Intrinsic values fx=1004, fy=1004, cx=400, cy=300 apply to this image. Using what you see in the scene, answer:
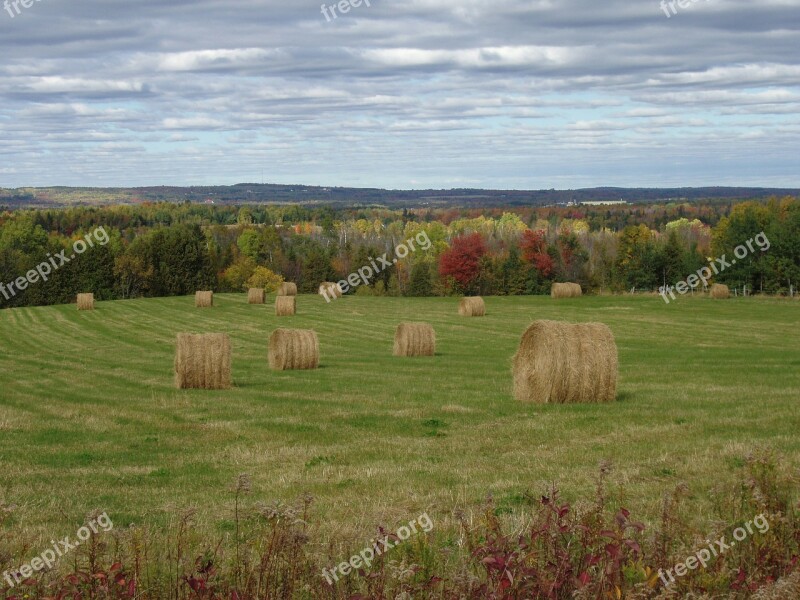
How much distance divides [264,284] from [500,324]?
62498 millimetres

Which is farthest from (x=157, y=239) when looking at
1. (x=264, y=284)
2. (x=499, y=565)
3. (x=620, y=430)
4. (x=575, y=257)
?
(x=499, y=565)

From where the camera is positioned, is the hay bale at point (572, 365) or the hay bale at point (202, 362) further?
the hay bale at point (202, 362)

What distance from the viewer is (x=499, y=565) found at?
21.7 ft

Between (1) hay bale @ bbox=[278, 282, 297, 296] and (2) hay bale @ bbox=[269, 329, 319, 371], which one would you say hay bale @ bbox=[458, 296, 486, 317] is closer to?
(1) hay bale @ bbox=[278, 282, 297, 296]

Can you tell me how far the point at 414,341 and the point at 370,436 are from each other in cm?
2256

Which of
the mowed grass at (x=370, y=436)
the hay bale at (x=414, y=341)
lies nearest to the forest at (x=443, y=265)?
the hay bale at (x=414, y=341)

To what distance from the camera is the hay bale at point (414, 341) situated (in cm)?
3888

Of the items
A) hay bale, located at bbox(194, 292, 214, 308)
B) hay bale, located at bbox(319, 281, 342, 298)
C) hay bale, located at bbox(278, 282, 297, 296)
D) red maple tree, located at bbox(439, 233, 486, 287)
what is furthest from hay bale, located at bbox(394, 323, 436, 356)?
red maple tree, located at bbox(439, 233, 486, 287)

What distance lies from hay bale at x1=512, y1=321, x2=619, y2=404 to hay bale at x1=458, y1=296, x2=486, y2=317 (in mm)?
44316

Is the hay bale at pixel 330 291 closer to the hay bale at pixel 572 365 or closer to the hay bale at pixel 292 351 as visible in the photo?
the hay bale at pixel 292 351

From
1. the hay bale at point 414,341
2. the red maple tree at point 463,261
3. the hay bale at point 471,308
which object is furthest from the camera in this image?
the red maple tree at point 463,261

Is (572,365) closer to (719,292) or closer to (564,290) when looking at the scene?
(719,292)

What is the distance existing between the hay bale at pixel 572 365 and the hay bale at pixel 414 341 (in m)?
18.0

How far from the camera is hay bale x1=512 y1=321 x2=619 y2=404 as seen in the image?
2053cm
